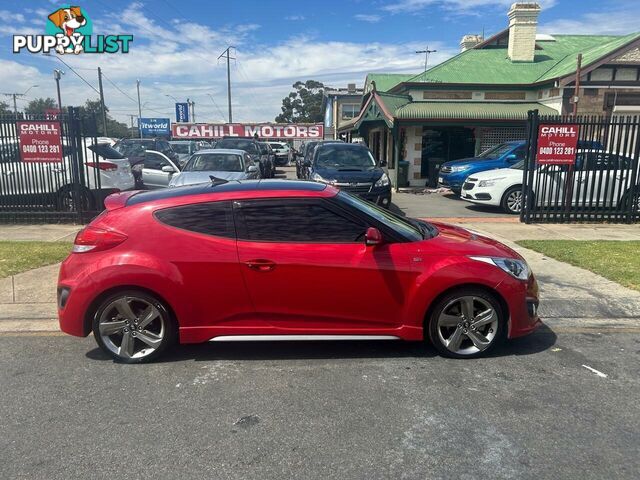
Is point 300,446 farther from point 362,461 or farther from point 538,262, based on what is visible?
point 538,262

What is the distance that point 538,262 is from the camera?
24.0 feet

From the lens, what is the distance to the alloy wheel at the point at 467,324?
422 cm

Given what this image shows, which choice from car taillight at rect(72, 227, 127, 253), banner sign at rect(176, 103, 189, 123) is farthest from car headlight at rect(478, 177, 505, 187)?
banner sign at rect(176, 103, 189, 123)

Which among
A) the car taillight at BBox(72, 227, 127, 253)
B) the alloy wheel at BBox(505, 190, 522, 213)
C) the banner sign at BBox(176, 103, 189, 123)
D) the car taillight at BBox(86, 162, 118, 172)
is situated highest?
the banner sign at BBox(176, 103, 189, 123)

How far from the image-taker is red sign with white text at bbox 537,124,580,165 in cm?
1005

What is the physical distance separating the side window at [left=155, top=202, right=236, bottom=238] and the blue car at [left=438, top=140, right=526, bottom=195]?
11767 millimetres

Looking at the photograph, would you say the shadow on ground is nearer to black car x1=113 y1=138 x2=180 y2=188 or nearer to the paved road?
the paved road

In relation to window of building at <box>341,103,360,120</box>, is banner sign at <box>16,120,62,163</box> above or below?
below

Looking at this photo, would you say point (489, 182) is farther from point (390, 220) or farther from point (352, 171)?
point (390, 220)

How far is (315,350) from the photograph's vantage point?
14.9 ft

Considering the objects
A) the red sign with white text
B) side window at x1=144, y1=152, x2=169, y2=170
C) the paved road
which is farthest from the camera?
side window at x1=144, y1=152, x2=169, y2=170

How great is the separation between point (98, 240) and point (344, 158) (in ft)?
31.0

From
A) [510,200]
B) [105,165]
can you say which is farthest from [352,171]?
[105,165]

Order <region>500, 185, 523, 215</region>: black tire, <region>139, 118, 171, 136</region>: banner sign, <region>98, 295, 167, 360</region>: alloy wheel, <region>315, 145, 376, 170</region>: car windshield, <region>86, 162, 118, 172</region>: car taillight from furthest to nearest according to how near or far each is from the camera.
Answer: <region>139, 118, 171, 136</region>: banner sign
<region>315, 145, 376, 170</region>: car windshield
<region>500, 185, 523, 215</region>: black tire
<region>86, 162, 118, 172</region>: car taillight
<region>98, 295, 167, 360</region>: alloy wheel
